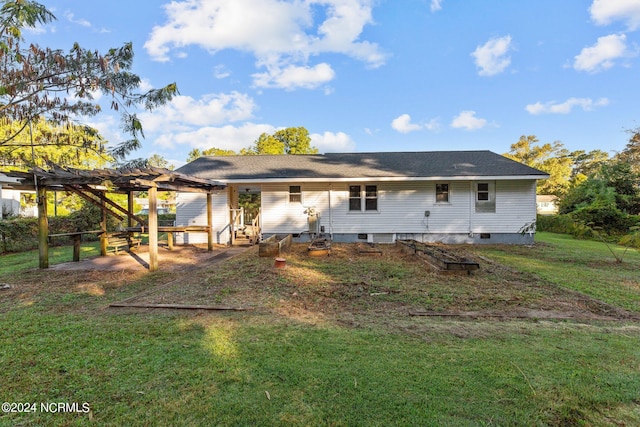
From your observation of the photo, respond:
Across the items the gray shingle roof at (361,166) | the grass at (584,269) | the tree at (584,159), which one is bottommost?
the grass at (584,269)

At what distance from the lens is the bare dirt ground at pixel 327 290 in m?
4.24

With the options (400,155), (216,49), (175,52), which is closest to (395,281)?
(400,155)

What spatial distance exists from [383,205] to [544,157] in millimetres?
34198

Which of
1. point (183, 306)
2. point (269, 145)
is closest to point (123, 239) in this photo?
point (183, 306)

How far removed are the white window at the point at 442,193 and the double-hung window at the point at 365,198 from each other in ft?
8.67

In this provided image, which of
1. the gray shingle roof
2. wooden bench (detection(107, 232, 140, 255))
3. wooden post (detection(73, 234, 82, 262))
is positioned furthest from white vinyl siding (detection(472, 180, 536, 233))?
wooden post (detection(73, 234, 82, 262))

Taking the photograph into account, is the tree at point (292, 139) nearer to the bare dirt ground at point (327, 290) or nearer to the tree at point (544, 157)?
the bare dirt ground at point (327, 290)

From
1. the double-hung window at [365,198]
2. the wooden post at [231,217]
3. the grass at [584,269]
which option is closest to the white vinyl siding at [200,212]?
the wooden post at [231,217]

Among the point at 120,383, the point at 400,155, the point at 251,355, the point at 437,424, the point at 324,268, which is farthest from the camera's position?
the point at 400,155

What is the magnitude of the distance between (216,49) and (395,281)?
51.7 ft

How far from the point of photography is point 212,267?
7461mm

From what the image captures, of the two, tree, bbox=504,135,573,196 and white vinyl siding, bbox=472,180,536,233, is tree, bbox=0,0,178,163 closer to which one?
white vinyl siding, bbox=472,180,536,233

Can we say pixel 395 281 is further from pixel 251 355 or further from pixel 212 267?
pixel 212 267

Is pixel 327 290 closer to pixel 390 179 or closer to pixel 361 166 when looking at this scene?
pixel 390 179
